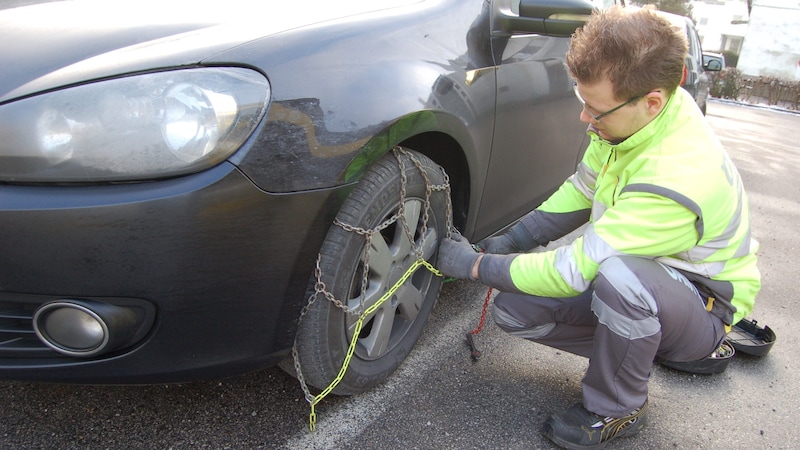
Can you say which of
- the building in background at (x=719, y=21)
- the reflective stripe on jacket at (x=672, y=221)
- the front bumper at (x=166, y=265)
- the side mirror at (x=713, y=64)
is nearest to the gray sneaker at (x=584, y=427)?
the reflective stripe on jacket at (x=672, y=221)

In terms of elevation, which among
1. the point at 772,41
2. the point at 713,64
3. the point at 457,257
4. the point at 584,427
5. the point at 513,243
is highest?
the point at 457,257

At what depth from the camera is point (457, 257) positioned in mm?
1860

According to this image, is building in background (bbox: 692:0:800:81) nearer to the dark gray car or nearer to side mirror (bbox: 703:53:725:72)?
side mirror (bbox: 703:53:725:72)

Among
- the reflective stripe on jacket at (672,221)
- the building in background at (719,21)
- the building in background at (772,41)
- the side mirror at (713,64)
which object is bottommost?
the building in background at (719,21)

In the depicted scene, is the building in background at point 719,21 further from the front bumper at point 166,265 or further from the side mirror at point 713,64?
the front bumper at point 166,265

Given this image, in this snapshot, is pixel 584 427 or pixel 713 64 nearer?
pixel 584 427

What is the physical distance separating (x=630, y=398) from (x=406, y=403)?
2.14 ft

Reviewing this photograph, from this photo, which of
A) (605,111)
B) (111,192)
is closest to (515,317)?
(605,111)

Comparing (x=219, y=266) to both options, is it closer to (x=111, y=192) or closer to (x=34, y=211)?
(x=111, y=192)

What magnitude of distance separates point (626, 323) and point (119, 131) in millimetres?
1296

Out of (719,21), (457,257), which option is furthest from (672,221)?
(719,21)

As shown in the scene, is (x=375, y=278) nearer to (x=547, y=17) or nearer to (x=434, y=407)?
(x=434, y=407)

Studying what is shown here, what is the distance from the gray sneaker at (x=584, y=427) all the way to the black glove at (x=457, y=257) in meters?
0.49

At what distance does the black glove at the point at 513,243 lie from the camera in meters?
2.13
